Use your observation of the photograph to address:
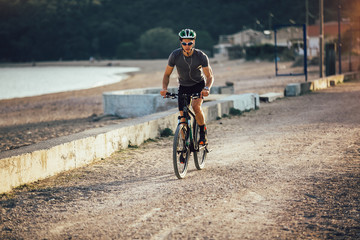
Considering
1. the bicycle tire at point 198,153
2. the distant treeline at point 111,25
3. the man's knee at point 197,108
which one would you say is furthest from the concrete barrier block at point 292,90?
the distant treeline at point 111,25

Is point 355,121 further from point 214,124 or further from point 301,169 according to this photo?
point 301,169

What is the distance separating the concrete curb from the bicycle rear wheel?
5.22 ft

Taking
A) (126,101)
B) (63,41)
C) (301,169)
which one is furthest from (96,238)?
(63,41)

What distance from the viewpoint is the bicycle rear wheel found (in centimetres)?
602

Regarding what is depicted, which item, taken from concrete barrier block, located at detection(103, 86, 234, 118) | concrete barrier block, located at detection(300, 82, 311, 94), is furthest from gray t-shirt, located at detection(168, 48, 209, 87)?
concrete barrier block, located at detection(300, 82, 311, 94)

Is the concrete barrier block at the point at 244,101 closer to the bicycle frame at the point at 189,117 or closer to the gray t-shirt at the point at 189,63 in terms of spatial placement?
the bicycle frame at the point at 189,117

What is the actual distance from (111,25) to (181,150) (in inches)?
4182

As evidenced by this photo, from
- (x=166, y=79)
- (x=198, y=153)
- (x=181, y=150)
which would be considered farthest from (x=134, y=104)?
(x=181, y=150)

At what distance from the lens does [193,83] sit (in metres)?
6.30

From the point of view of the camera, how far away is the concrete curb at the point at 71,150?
5840 millimetres

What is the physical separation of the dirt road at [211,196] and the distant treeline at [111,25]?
9080 cm

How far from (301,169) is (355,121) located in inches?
187

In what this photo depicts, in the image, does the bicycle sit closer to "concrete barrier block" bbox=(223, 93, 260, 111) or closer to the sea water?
"concrete barrier block" bbox=(223, 93, 260, 111)

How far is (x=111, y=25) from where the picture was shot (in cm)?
10906
